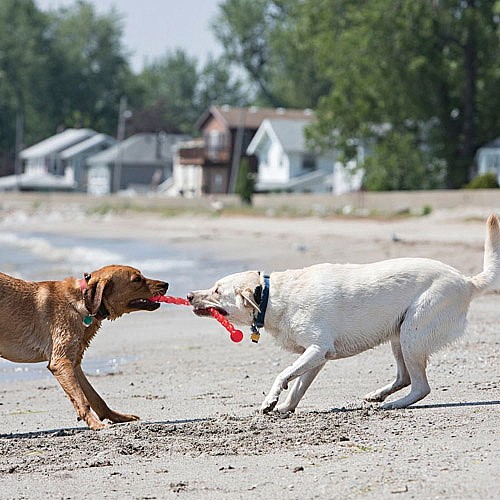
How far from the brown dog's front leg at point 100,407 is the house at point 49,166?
325 feet

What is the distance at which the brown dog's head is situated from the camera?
317 inches

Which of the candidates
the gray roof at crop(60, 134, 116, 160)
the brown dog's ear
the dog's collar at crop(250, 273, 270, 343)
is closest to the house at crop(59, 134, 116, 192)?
the gray roof at crop(60, 134, 116, 160)

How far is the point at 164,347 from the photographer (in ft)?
39.3

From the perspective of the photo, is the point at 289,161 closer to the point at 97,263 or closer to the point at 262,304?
the point at 97,263

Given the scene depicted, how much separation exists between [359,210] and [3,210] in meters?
39.0

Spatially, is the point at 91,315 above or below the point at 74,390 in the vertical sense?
above

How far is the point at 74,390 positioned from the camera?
7711 mm

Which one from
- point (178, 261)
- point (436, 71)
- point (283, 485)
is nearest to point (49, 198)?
point (436, 71)

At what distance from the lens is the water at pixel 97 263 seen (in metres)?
11.3

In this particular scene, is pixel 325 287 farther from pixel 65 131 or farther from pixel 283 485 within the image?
pixel 65 131

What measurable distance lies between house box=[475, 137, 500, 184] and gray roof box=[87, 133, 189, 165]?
179 ft

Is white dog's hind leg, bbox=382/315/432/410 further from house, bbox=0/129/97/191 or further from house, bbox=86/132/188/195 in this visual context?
house, bbox=0/129/97/191

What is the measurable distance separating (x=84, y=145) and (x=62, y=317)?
10289 cm

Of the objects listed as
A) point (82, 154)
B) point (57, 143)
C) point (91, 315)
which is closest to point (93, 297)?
point (91, 315)
